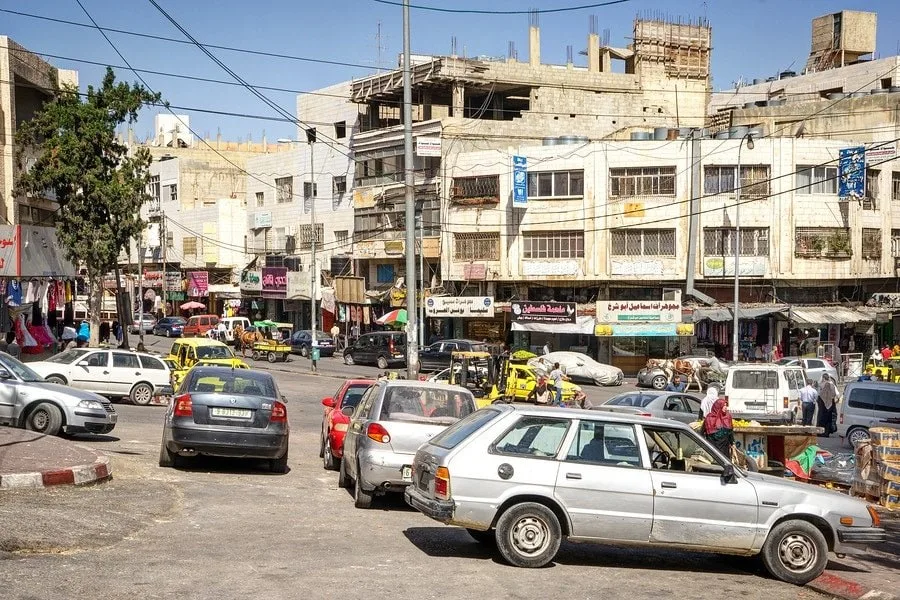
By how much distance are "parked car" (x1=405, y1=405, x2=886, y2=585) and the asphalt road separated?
37 cm

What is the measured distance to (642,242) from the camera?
5000 cm

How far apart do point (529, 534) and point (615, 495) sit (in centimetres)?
89

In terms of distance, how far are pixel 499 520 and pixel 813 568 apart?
10.4 ft

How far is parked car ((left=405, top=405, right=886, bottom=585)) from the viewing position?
9867 millimetres

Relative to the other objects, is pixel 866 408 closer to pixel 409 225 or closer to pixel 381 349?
pixel 409 225

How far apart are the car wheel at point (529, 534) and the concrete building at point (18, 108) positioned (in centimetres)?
2795

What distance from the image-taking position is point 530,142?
59031 millimetres

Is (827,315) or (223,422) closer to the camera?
(223,422)

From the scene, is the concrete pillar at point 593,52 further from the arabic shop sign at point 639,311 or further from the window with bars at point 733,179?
the arabic shop sign at point 639,311

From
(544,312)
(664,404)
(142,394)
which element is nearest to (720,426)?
(664,404)

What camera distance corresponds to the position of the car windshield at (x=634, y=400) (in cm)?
2592

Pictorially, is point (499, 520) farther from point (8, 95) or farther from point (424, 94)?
point (424, 94)

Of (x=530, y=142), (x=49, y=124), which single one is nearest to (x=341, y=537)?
(x=49, y=124)

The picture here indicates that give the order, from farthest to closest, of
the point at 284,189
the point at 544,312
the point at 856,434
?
the point at 284,189 → the point at 544,312 → the point at 856,434
